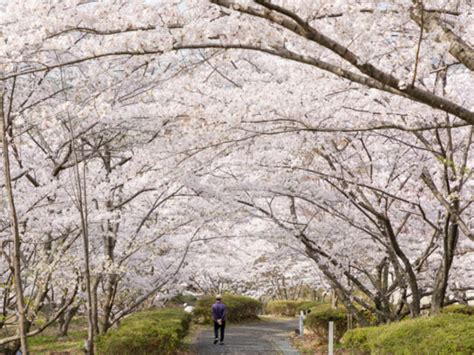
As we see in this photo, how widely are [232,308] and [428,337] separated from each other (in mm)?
20609

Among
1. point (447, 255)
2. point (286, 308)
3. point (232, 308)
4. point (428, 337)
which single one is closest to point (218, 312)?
point (447, 255)

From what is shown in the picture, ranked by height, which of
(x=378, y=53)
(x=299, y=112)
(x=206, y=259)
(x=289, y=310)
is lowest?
(x=289, y=310)

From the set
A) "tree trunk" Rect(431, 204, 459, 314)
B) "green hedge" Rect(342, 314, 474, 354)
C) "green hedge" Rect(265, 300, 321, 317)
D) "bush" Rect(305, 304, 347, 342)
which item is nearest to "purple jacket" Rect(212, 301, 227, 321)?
"bush" Rect(305, 304, 347, 342)

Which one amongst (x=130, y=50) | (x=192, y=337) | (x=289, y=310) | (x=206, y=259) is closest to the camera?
(x=130, y=50)

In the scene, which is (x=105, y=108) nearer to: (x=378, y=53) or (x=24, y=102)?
(x=378, y=53)

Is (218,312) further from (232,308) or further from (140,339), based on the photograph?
(232,308)

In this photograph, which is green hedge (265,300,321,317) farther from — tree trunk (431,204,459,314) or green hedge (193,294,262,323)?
tree trunk (431,204,459,314)

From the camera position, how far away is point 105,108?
5559mm

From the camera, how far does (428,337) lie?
6617 millimetres

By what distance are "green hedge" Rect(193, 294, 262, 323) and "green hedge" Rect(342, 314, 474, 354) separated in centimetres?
1805

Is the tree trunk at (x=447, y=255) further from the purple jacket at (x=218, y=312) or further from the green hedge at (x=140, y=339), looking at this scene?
the purple jacket at (x=218, y=312)

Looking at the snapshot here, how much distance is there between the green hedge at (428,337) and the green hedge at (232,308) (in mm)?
18049

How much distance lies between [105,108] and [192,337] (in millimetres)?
15094

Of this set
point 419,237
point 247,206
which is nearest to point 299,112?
point 247,206
